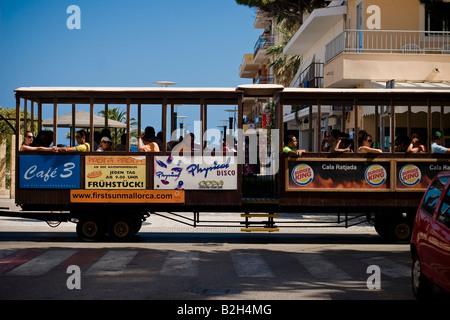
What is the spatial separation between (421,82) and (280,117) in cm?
1092

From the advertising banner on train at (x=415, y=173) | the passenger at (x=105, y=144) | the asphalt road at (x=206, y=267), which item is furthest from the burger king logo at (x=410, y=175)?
the passenger at (x=105, y=144)

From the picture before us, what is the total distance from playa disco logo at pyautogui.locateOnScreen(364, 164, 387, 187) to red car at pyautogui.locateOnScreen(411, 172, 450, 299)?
5414mm

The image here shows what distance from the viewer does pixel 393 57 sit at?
2427 cm

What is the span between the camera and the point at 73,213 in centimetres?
1471

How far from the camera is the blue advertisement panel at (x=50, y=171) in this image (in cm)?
1446

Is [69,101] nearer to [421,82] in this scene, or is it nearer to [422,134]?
[422,134]

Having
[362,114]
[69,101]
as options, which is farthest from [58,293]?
[362,114]

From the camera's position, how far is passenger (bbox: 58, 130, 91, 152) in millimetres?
14453

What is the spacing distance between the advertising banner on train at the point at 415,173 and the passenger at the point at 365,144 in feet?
1.95

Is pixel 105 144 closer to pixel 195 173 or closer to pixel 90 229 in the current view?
Result: pixel 90 229

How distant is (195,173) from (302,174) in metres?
2.17

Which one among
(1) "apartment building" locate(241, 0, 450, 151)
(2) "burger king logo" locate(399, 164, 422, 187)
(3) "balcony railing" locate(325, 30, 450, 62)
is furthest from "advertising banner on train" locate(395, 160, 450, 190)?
(3) "balcony railing" locate(325, 30, 450, 62)

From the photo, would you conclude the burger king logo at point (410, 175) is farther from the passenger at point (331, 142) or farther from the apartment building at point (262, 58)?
the apartment building at point (262, 58)

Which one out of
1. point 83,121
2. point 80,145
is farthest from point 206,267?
point 83,121
